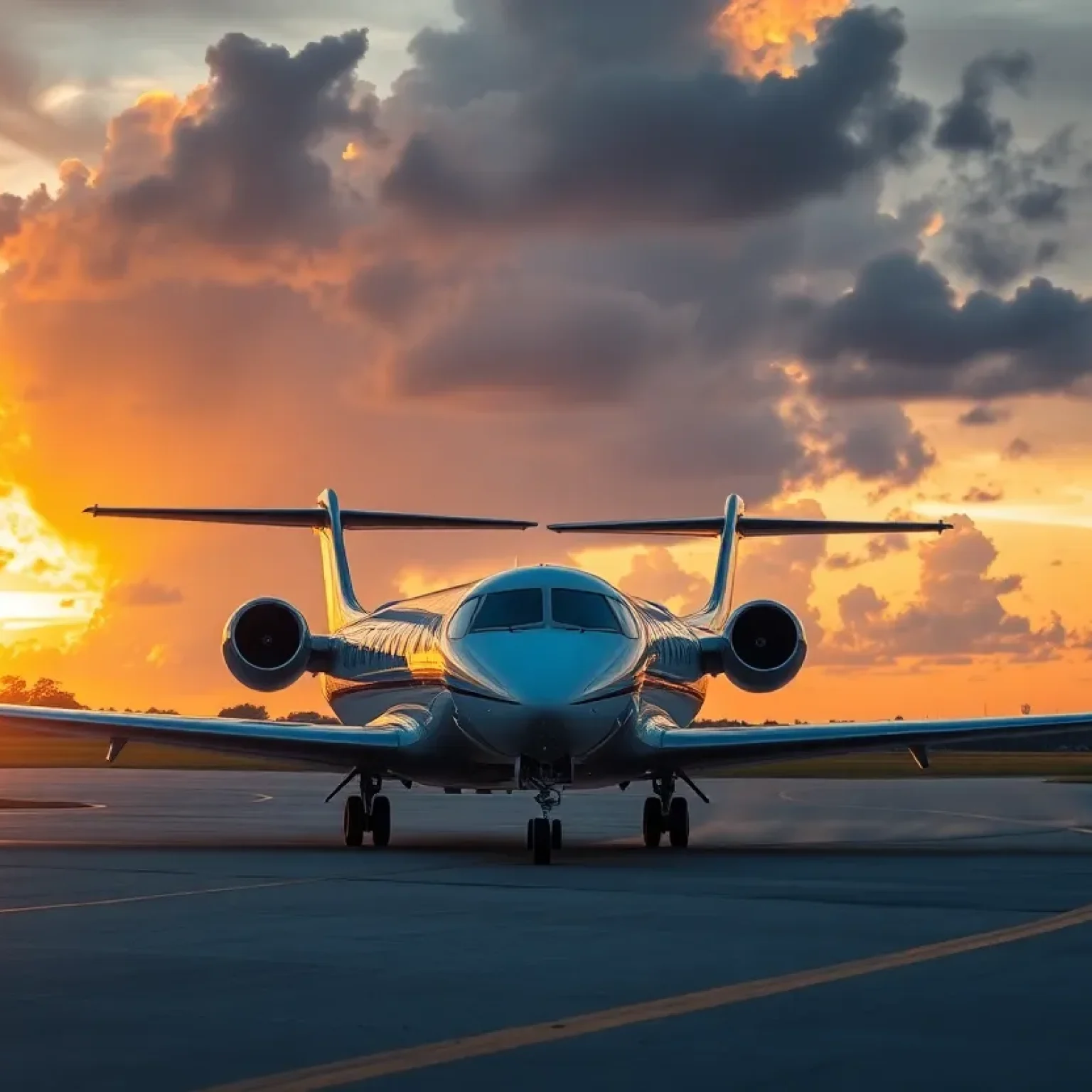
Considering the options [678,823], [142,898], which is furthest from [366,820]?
[142,898]

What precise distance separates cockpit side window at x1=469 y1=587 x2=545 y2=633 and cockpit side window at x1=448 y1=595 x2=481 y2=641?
0.10 meters

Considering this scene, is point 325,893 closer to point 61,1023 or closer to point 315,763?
point 61,1023

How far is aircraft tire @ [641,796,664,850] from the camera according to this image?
22703 mm

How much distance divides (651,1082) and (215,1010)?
93.4 inches

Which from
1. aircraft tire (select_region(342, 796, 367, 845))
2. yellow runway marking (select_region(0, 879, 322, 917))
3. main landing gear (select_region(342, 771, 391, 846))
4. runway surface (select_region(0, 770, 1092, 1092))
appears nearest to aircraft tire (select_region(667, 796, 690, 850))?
runway surface (select_region(0, 770, 1092, 1092))

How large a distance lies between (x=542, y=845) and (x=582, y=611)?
3.55 meters

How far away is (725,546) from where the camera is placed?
3153 centimetres

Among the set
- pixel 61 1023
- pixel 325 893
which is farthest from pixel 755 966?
pixel 325 893

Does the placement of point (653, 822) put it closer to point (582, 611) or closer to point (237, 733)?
point (582, 611)

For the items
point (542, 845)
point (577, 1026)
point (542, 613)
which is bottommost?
point (577, 1026)

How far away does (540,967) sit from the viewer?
9688mm

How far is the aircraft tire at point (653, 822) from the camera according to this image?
894 inches

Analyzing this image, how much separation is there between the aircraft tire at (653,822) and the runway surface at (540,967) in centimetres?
126

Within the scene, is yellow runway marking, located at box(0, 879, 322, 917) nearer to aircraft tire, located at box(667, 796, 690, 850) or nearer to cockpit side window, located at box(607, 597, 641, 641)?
cockpit side window, located at box(607, 597, 641, 641)
